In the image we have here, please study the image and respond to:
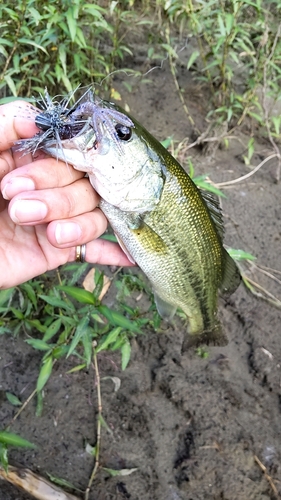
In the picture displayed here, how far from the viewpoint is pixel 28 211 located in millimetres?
1335

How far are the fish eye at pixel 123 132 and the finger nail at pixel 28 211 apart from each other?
36cm

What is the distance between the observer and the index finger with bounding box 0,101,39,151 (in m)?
1.52

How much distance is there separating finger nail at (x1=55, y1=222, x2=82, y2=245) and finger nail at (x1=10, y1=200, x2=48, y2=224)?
0.28 feet

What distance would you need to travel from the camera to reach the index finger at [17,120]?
4.99 ft

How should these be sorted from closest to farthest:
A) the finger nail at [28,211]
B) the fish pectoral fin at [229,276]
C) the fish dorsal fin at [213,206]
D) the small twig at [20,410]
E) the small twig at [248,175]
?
the finger nail at [28,211], the fish dorsal fin at [213,206], the fish pectoral fin at [229,276], the small twig at [20,410], the small twig at [248,175]

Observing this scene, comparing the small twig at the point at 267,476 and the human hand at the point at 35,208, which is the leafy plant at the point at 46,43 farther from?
the small twig at the point at 267,476

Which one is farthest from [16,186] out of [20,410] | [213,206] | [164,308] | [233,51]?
[233,51]

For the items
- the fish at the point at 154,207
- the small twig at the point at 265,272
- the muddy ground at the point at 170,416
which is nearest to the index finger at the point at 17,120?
the fish at the point at 154,207

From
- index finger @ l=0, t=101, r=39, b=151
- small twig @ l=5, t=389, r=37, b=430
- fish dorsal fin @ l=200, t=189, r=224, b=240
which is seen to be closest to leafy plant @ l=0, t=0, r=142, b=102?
index finger @ l=0, t=101, r=39, b=151

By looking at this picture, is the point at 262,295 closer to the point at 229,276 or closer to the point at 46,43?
the point at 229,276

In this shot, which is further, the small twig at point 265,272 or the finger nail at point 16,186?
the small twig at point 265,272

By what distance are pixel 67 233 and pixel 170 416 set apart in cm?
148

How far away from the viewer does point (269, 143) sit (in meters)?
4.49

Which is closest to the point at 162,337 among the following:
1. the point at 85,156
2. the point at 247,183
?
the point at 85,156
